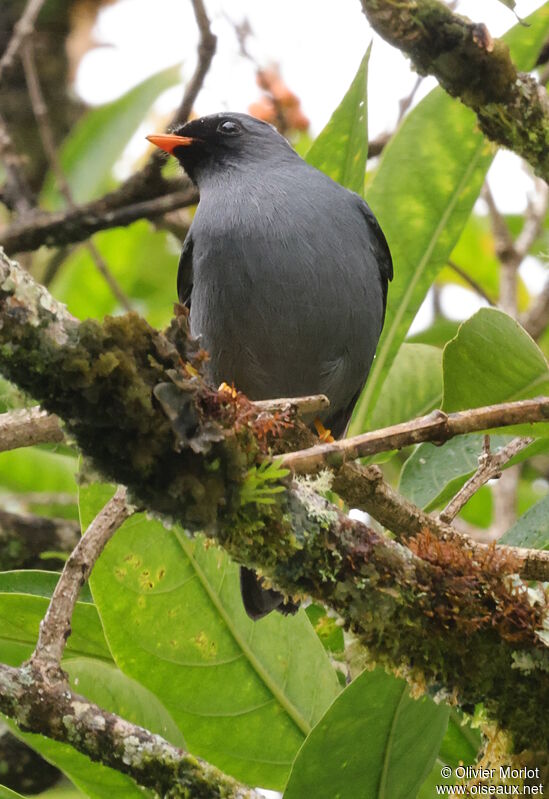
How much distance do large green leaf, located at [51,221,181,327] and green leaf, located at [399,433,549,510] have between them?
8.51ft

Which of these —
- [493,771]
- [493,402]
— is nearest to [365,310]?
[493,402]

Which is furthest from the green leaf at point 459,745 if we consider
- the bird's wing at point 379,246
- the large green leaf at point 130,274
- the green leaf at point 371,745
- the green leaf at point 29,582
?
the large green leaf at point 130,274

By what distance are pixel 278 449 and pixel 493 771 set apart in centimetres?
84

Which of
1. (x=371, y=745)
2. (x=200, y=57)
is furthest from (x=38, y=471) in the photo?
(x=371, y=745)

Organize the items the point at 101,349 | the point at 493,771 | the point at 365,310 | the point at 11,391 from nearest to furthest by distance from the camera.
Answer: the point at 101,349 < the point at 11,391 < the point at 493,771 < the point at 365,310

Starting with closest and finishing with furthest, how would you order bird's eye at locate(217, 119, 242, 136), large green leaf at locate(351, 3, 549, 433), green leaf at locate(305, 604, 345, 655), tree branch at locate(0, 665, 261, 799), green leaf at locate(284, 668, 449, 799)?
tree branch at locate(0, 665, 261, 799), green leaf at locate(284, 668, 449, 799), green leaf at locate(305, 604, 345, 655), large green leaf at locate(351, 3, 549, 433), bird's eye at locate(217, 119, 242, 136)

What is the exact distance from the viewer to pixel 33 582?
3.28m

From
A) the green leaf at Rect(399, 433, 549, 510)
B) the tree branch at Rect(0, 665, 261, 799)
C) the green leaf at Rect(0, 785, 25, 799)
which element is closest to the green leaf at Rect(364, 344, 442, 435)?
the green leaf at Rect(399, 433, 549, 510)

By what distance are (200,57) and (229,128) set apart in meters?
0.37

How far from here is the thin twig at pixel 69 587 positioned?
7.32 ft

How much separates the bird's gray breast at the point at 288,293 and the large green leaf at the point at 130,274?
2.09m

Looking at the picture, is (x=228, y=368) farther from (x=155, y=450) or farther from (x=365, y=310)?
(x=155, y=450)

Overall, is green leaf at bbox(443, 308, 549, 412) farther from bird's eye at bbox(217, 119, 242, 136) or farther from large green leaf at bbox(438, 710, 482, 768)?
bird's eye at bbox(217, 119, 242, 136)

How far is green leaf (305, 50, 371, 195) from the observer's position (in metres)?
3.82
